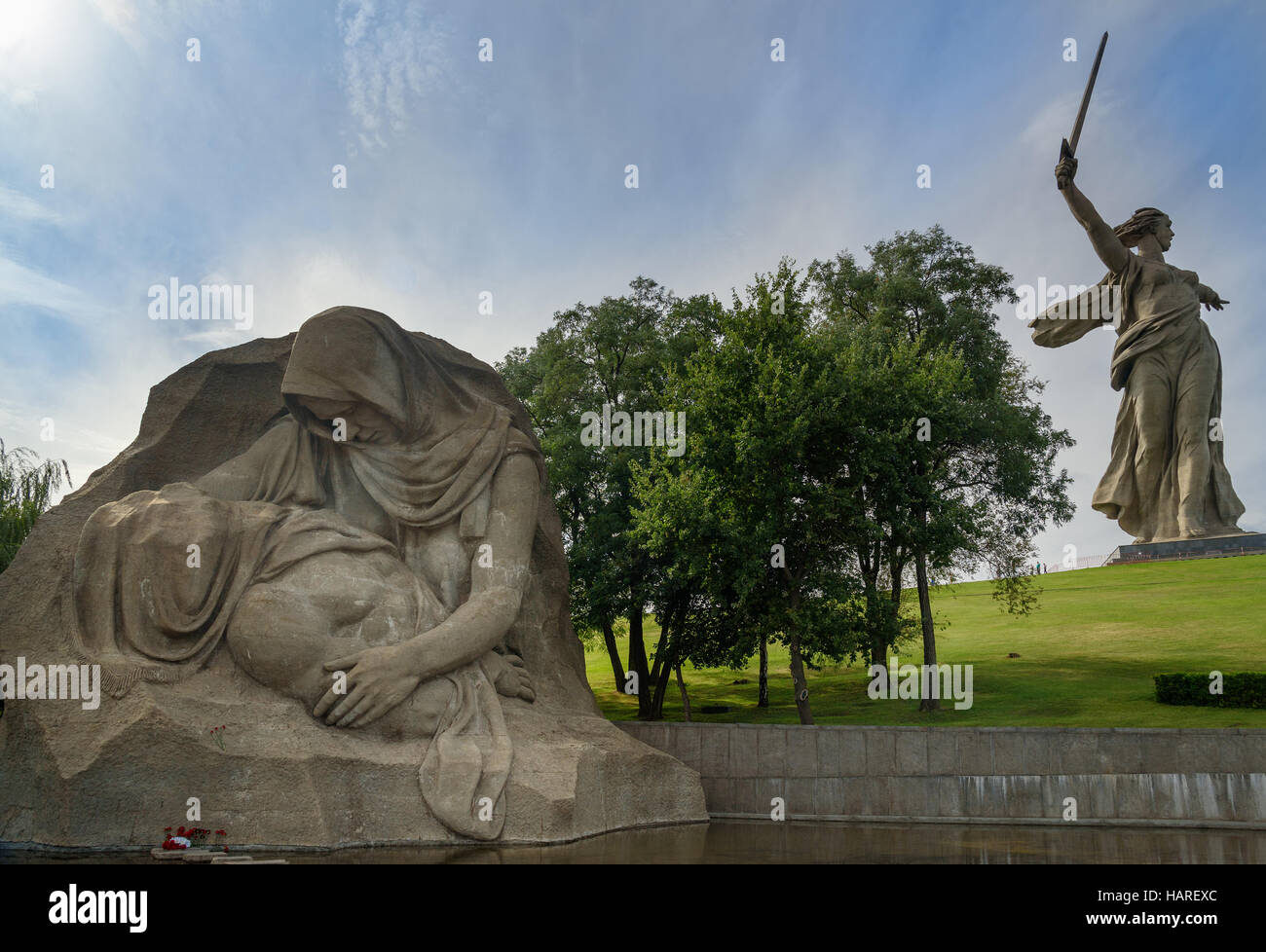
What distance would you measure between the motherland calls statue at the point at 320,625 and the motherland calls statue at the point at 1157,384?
1002cm

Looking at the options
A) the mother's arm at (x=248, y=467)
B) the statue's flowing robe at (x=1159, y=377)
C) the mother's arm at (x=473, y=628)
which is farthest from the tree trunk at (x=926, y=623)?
the mother's arm at (x=248, y=467)

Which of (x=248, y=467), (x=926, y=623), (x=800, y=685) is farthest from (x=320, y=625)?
(x=926, y=623)

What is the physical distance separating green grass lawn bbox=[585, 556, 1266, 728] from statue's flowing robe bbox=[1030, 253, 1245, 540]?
3362mm

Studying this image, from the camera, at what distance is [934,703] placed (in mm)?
21562

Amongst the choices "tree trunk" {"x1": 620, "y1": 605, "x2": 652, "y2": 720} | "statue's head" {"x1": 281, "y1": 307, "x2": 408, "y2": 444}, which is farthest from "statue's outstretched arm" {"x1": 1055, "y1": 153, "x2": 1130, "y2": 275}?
"tree trunk" {"x1": 620, "y1": 605, "x2": 652, "y2": 720}

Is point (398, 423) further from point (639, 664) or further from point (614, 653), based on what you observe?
point (639, 664)

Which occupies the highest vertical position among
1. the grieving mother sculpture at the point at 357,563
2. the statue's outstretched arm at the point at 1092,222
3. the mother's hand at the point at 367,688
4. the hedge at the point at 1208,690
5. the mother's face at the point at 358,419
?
the statue's outstretched arm at the point at 1092,222

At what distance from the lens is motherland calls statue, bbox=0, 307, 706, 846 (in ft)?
A: 26.3

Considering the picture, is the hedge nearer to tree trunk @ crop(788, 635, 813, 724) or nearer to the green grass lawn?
the green grass lawn

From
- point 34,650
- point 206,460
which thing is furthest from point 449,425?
point 34,650

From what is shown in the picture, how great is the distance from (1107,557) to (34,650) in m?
49.1

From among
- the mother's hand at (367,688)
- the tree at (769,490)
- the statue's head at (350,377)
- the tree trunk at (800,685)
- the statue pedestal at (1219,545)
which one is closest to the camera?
the mother's hand at (367,688)

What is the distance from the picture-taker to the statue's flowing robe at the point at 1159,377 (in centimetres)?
1538

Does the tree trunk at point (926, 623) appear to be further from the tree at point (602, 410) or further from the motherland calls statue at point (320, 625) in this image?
the motherland calls statue at point (320, 625)
